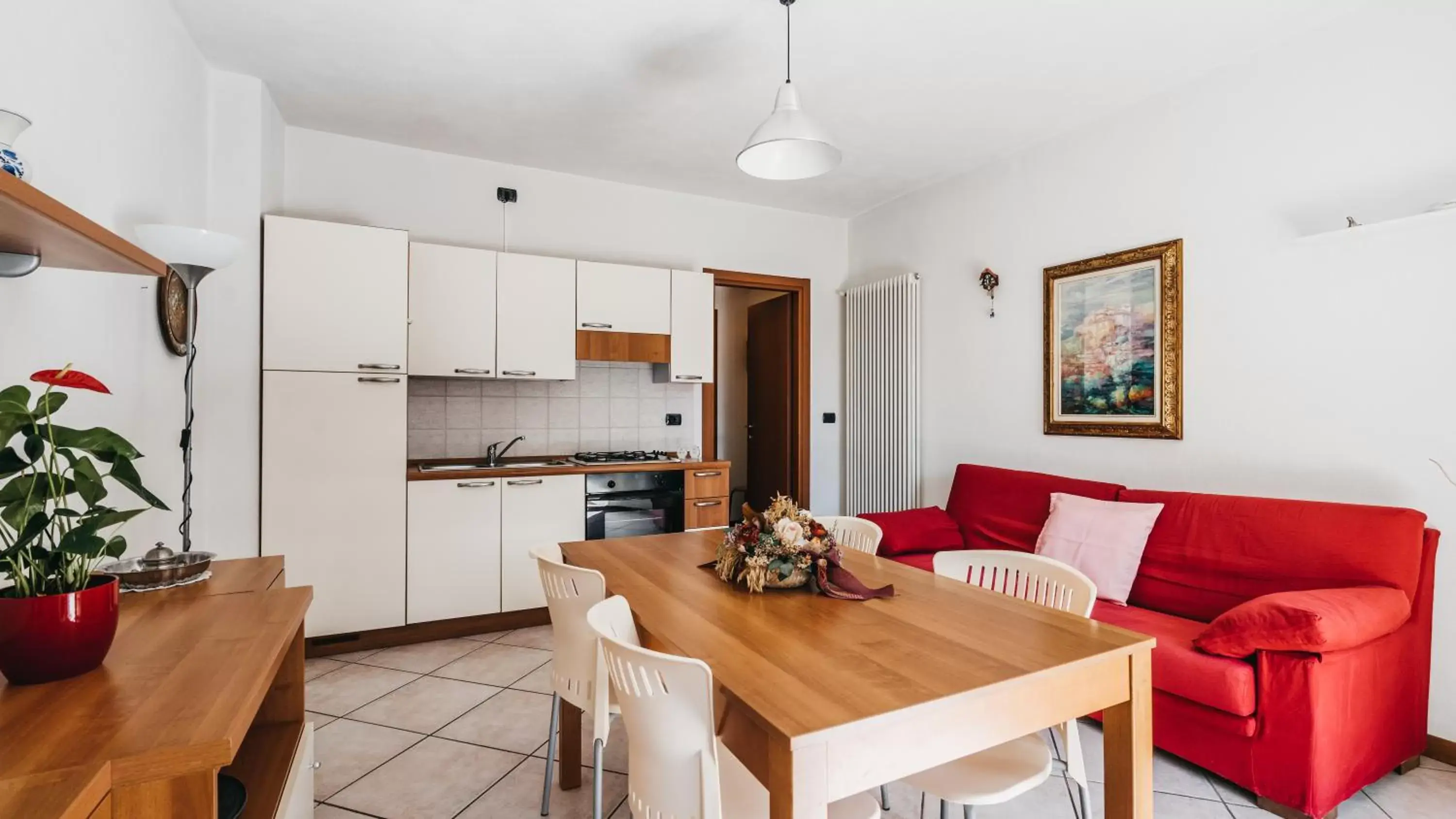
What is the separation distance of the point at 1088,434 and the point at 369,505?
11.8 feet

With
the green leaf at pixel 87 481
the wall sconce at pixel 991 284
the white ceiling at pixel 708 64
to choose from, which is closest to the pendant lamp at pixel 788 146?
the white ceiling at pixel 708 64

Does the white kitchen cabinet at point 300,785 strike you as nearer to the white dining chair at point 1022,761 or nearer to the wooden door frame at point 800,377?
the white dining chair at point 1022,761

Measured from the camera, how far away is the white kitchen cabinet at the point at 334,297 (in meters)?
3.05

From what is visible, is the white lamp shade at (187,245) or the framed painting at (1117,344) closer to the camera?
the white lamp shade at (187,245)

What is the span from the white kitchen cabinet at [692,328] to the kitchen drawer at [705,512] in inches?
30.5

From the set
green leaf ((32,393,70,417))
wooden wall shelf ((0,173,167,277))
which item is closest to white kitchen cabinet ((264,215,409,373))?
wooden wall shelf ((0,173,167,277))

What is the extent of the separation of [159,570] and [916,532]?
9.94 ft

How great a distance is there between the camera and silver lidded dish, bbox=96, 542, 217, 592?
152 centimetres

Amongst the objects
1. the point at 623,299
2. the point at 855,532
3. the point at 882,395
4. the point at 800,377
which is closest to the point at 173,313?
the point at 623,299

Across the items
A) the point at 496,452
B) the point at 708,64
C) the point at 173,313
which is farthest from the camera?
the point at 496,452

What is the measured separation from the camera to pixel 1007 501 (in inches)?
135

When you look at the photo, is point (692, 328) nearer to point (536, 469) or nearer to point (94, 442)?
point (536, 469)

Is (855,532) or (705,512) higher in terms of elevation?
(855,532)

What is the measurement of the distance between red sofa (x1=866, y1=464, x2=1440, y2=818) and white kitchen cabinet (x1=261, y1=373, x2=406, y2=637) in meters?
3.19
